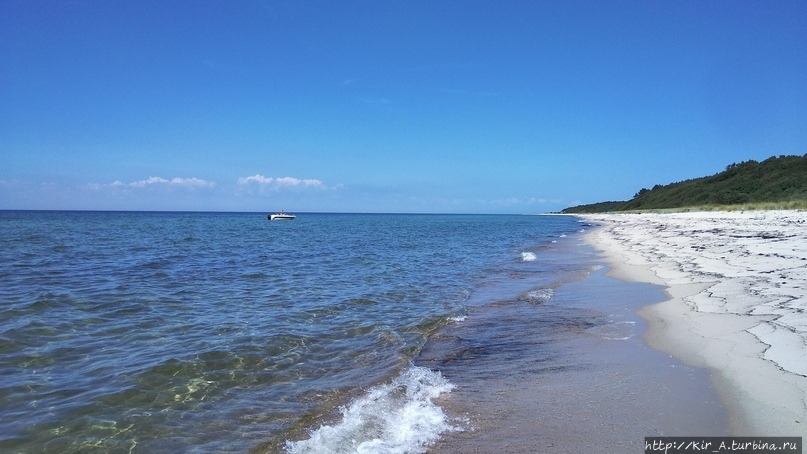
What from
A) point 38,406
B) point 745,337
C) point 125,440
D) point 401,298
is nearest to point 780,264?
point 745,337

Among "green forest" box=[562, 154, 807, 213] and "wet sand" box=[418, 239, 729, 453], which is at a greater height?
"green forest" box=[562, 154, 807, 213]

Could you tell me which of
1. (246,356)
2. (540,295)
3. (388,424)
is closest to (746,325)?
(540,295)

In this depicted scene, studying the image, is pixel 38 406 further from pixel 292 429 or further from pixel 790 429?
pixel 790 429

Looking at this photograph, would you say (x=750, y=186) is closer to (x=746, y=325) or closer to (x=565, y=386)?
(x=746, y=325)

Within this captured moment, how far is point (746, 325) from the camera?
7055 millimetres

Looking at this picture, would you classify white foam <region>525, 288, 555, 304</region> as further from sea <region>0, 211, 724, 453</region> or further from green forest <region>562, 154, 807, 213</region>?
green forest <region>562, 154, 807, 213</region>

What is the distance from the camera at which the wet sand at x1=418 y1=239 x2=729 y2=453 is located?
14.3 feet

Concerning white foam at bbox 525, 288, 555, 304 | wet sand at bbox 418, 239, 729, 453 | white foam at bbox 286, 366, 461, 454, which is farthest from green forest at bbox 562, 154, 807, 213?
white foam at bbox 286, 366, 461, 454

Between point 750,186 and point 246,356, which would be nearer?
point 246,356

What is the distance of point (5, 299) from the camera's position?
11.4 meters

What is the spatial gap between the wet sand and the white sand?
30cm

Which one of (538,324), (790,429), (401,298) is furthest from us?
(401,298)

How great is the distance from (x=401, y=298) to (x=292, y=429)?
7.73 m

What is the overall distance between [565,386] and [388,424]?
7.74 ft
